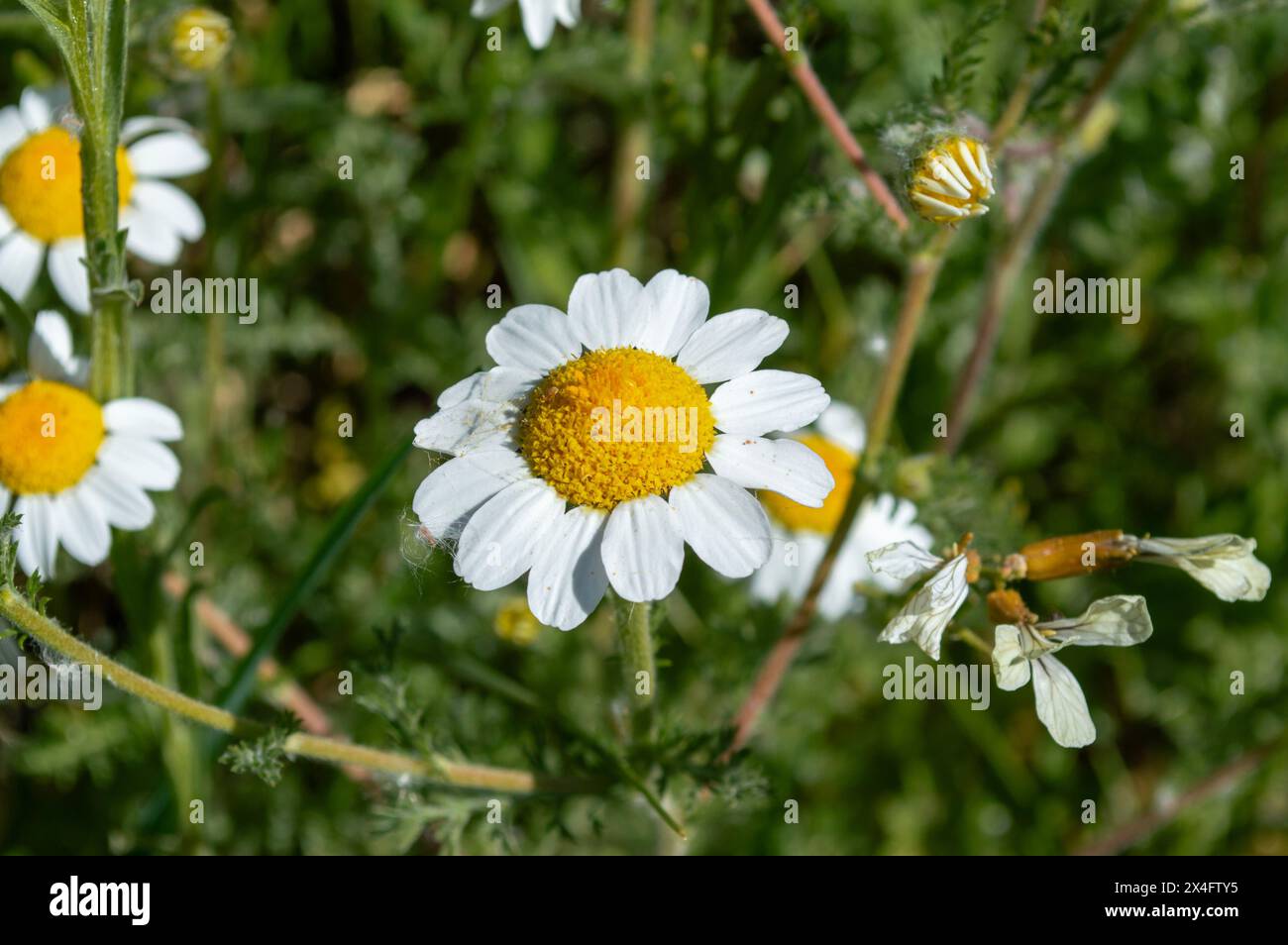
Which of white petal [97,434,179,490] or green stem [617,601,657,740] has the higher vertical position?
white petal [97,434,179,490]

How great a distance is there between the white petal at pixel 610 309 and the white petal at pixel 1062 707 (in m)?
0.82

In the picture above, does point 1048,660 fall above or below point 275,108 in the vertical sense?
below

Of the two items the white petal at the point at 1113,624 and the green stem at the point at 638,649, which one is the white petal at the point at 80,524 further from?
the white petal at the point at 1113,624

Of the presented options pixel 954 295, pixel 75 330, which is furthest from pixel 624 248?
pixel 75 330

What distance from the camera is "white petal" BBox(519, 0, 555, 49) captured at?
2.45m

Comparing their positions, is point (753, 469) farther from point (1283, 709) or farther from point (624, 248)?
point (1283, 709)

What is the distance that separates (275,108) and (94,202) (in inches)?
58.4

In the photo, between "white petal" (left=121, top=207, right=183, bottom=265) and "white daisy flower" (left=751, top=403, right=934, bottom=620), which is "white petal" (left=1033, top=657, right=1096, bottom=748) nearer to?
"white daisy flower" (left=751, top=403, right=934, bottom=620)

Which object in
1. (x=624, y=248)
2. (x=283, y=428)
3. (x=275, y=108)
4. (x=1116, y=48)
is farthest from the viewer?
(x=283, y=428)

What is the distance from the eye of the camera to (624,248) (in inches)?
142

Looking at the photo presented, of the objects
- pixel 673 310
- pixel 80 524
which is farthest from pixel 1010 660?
pixel 80 524

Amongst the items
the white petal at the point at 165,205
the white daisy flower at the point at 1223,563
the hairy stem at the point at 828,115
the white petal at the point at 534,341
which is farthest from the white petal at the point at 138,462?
the white daisy flower at the point at 1223,563
